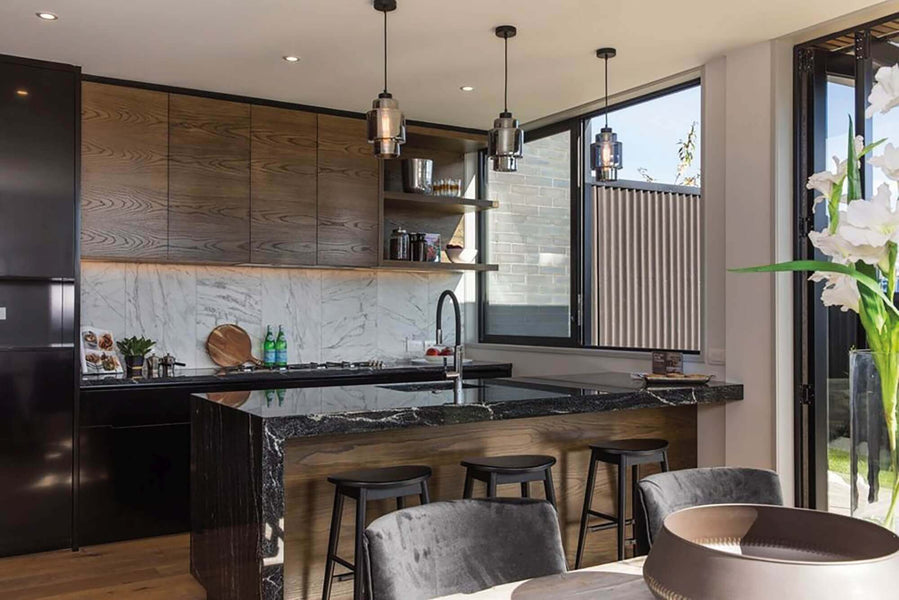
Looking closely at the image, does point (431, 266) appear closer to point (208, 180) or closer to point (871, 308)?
point (208, 180)

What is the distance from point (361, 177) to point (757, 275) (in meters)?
2.48

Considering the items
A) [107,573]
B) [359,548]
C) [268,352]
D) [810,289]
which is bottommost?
[107,573]

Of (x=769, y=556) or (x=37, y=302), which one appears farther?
(x=37, y=302)

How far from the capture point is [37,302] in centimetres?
407

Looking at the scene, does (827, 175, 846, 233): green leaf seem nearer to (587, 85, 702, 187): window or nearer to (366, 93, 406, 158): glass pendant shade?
(366, 93, 406, 158): glass pendant shade

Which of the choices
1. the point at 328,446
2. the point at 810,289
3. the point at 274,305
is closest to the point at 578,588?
the point at 328,446

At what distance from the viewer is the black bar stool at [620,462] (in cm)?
335

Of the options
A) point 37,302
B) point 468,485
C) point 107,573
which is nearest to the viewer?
point 468,485

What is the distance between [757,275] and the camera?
3.74 m

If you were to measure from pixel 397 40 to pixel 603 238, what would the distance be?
71.2 inches

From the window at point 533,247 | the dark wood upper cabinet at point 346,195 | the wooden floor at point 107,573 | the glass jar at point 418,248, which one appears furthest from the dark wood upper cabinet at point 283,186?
the wooden floor at point 107,573

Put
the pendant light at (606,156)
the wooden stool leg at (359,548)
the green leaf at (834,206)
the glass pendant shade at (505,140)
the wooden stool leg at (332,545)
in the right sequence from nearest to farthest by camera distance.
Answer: the green leaf at (834,206), the wooden stool leg at (359,548), the wooden stool leg at (332,545), the glass pendant shade at (505,140), the pendant light at (606,156)

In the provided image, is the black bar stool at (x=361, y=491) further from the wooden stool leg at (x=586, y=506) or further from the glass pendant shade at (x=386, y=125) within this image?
the glass pendant shade at (x=386, y=125)

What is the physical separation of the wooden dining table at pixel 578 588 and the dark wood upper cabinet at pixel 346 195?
3650 mm
